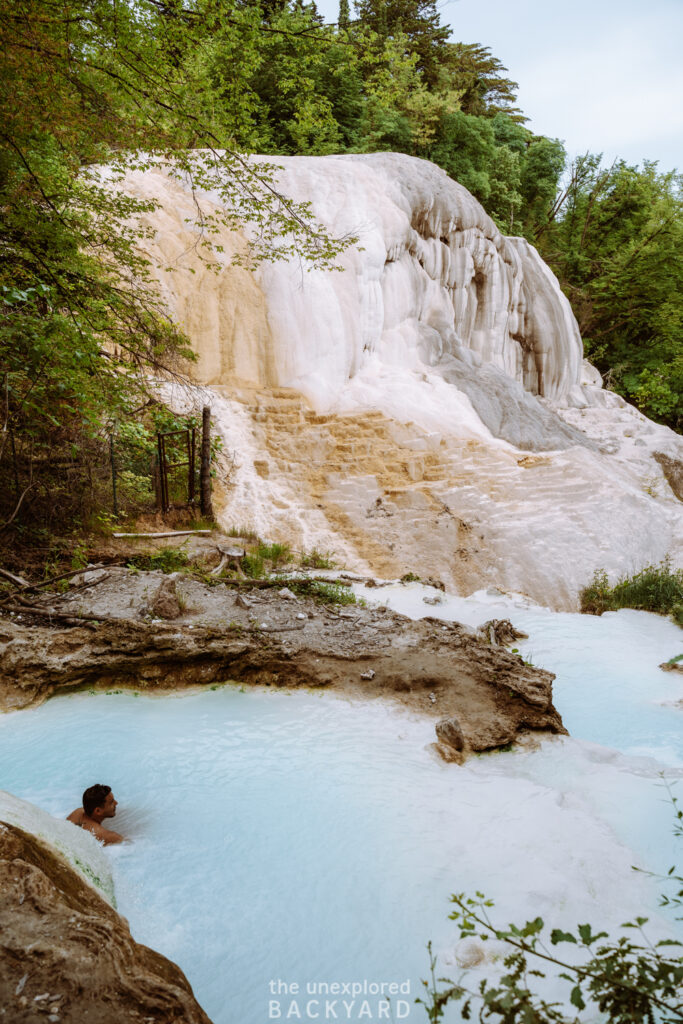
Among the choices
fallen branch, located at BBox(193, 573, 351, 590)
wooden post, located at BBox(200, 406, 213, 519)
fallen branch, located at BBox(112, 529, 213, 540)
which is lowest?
fallen branch, located at BBox(193, 573, 351, 590)

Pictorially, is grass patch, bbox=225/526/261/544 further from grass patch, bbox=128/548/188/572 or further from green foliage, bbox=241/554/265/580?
grass patch, bbox=128/548/188/572

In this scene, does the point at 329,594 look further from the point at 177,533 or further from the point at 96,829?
the point at 96,829

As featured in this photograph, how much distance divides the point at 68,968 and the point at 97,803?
1888 mm

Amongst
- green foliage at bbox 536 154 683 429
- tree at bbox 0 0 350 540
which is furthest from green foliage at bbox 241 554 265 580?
green foliage at bbox 536 154 683 429

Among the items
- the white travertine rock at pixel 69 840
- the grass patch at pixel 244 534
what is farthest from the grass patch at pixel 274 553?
the white travertine rock at pixel 69 840

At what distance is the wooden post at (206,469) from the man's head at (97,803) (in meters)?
6.31

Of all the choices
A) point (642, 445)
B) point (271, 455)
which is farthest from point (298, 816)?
point (642, 445)

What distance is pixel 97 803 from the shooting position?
3.52m

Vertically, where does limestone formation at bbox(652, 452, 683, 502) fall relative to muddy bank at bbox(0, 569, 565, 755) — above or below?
above

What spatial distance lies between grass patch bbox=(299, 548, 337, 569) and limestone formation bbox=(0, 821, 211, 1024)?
7.23 m

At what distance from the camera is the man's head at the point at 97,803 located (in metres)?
3.51

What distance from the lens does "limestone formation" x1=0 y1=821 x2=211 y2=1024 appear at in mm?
1674

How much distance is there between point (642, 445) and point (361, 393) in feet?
24.8

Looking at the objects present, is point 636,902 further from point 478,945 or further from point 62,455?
point 62,455
